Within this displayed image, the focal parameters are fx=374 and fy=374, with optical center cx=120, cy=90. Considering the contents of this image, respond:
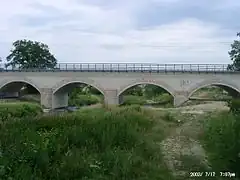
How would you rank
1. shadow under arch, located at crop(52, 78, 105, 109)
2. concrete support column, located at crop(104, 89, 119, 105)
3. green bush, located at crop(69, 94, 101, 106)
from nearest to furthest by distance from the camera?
concrete support column, located at crop(104, 89, 119, 105)
shadow under arch, located at crop(52, 78, 105, 109)
green bush, located at crop(69, 94, 101, 106)

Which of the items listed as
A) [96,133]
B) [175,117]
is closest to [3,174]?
[96,133]

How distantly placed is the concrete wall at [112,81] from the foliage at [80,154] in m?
24.6

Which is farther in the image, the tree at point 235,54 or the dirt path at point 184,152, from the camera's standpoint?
the tree at point 235,54

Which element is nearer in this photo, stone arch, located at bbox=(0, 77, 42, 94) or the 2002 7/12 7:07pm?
the 2002 7/12 7:07pm

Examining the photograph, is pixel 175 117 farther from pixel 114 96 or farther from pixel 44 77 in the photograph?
pixel 44 77

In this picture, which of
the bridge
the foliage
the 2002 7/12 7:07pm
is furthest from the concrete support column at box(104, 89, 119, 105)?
the 2002 7/12 7:07pm

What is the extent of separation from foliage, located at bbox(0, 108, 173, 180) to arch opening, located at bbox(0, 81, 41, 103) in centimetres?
3037

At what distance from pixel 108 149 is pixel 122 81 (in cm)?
2726

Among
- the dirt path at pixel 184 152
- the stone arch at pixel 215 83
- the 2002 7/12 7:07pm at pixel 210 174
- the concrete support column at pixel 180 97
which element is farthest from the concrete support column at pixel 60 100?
the 2002 7/12 7:07pm at pixel 210 174

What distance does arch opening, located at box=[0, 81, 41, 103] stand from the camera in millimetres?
39750

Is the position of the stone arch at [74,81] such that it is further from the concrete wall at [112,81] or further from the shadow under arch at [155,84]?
the shadow under arch at [155,84]

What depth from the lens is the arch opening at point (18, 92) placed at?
3975 cm

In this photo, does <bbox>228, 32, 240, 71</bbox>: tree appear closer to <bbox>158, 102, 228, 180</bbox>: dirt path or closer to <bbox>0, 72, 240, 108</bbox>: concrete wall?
<bbox>0, 72, 240, 108</bbox>: concrete wall

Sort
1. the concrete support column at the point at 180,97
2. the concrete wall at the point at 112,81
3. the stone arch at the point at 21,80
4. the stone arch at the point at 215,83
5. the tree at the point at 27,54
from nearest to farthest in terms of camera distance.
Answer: the stone arch at the point at 215,83 < the concrete wall at the point at 112,81 < the concrete support column at the point at 180,97 < the stone arch at the point at 21,80 < the tree at the point at 27,54
